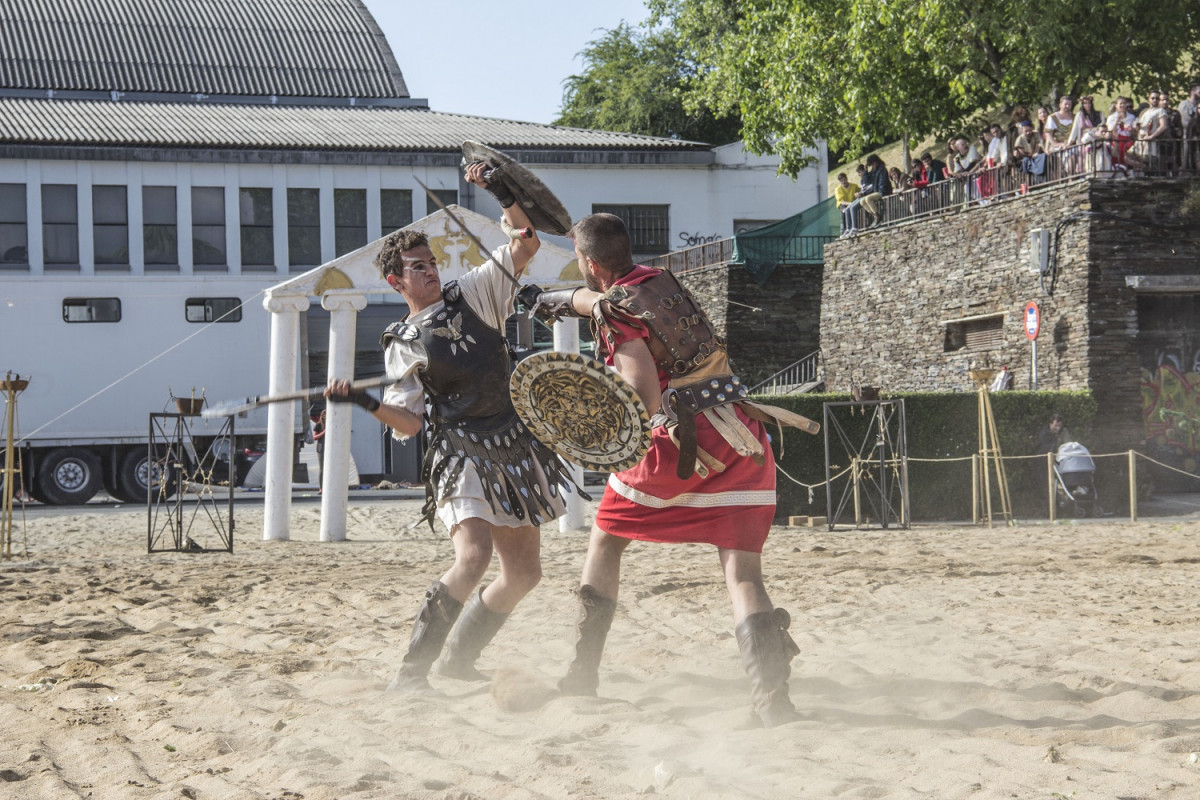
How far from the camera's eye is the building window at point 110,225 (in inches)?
1177

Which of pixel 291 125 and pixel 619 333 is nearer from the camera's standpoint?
pixel 619 333

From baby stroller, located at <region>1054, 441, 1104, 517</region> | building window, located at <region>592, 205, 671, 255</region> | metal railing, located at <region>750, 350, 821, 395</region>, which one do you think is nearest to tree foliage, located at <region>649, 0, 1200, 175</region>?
metal railing, located at <region>750, 350, 821, 395</region>

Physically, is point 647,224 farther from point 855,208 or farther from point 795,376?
point 855,208

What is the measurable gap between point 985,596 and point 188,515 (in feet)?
44.3

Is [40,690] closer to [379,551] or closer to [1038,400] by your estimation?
[379,551]

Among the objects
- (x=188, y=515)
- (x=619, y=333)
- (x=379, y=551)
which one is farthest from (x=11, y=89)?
(x=619, y=333)

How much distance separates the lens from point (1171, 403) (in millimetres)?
19734

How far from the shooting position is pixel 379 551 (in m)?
13.4

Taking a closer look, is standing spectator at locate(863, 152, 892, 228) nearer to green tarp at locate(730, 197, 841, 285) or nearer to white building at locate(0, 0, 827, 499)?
green tarp at locate(730, 197, 841, 285)

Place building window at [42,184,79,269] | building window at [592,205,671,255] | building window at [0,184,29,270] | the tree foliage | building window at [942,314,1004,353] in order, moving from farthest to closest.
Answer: building window at [592,205,671,255] → building window at [42,184,79,269] → building window at [0,184,29,270] → the tree foliage → building window at [942,314,1004,353]

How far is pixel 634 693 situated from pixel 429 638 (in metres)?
0.86

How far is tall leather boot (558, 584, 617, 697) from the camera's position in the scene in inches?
205

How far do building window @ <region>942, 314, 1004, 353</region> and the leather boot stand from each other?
57.0 ft

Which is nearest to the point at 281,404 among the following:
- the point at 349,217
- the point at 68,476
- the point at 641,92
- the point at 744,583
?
the point at 744,583
